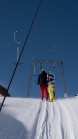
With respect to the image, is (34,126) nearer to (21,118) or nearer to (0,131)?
(21,118)

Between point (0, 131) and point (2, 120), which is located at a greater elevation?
point (2, 120)

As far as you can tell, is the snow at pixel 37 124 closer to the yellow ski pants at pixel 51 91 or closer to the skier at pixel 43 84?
the yellow ski pants at pixel 51 91

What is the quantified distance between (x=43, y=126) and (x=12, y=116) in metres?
0.73

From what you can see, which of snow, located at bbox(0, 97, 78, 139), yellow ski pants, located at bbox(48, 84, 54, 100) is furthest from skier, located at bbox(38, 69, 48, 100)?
snow, located at bbox(0, 97, 78, 139)

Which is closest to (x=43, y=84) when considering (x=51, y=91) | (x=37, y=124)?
(x=51, y=91)

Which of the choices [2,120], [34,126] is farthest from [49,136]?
[2,120]

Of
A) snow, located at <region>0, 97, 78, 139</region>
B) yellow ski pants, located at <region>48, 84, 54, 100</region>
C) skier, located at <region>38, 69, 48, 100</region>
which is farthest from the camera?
skier, located at <region>38, 69, 48, 100</region>

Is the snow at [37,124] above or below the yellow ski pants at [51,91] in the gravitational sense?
below

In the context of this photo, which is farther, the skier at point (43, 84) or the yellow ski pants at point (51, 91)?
the skier at point (43, 84)

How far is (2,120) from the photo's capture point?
474 cm

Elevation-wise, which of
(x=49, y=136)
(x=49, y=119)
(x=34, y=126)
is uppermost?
(x=49, y=119)

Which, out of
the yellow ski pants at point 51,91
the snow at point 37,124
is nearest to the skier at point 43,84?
the yellow ski pants at point 51,91

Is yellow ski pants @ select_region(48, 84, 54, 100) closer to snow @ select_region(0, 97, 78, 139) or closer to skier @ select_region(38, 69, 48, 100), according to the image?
skier @ select_region(38, 69, 48, 100)

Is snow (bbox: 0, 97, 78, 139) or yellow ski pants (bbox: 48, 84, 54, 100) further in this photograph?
yellow ski pants (bbox: 48, 84, 54, 100)
